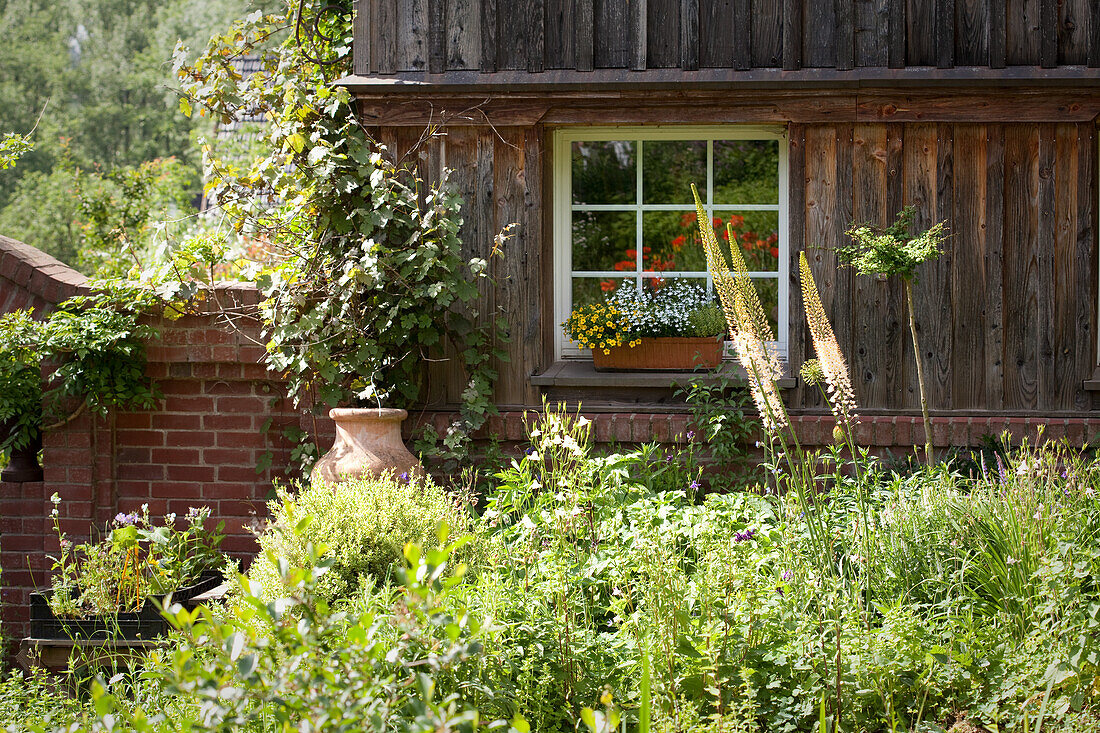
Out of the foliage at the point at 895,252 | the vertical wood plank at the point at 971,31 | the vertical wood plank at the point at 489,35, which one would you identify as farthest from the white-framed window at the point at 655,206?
the vertical wood plank at the point at 971,31

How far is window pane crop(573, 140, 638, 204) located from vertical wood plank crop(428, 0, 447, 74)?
2.89 ft

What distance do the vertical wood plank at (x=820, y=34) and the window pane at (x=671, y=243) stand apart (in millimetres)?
1039

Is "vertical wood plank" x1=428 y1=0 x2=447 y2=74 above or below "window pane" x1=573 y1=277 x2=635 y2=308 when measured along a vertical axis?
above

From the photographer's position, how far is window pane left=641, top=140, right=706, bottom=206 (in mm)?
5227

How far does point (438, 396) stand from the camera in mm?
5031

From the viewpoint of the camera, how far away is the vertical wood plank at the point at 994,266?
4754 mm

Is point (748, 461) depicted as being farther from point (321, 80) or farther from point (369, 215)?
point (321, 80)

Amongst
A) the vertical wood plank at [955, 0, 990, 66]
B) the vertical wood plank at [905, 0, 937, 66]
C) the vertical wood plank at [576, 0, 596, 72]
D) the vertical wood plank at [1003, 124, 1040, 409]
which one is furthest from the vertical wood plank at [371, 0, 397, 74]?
the vertical wood plank at [1003, 124, 1040, 409]

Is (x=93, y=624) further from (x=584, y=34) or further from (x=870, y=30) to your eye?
(x=870, y=30)

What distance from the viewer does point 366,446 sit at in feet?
14.2

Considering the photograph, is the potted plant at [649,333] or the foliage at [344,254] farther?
the potted plant at [649,333]

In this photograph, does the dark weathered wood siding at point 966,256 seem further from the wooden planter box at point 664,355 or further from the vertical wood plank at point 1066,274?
the wooden planter box at point 664,355

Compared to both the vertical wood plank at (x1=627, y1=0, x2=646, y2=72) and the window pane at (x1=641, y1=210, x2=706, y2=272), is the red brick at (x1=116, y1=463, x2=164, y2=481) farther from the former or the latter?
the vertical wood plank at (x1=627, y1=0, x2=646, y2=72)

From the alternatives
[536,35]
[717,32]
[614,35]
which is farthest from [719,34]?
[536,35]
